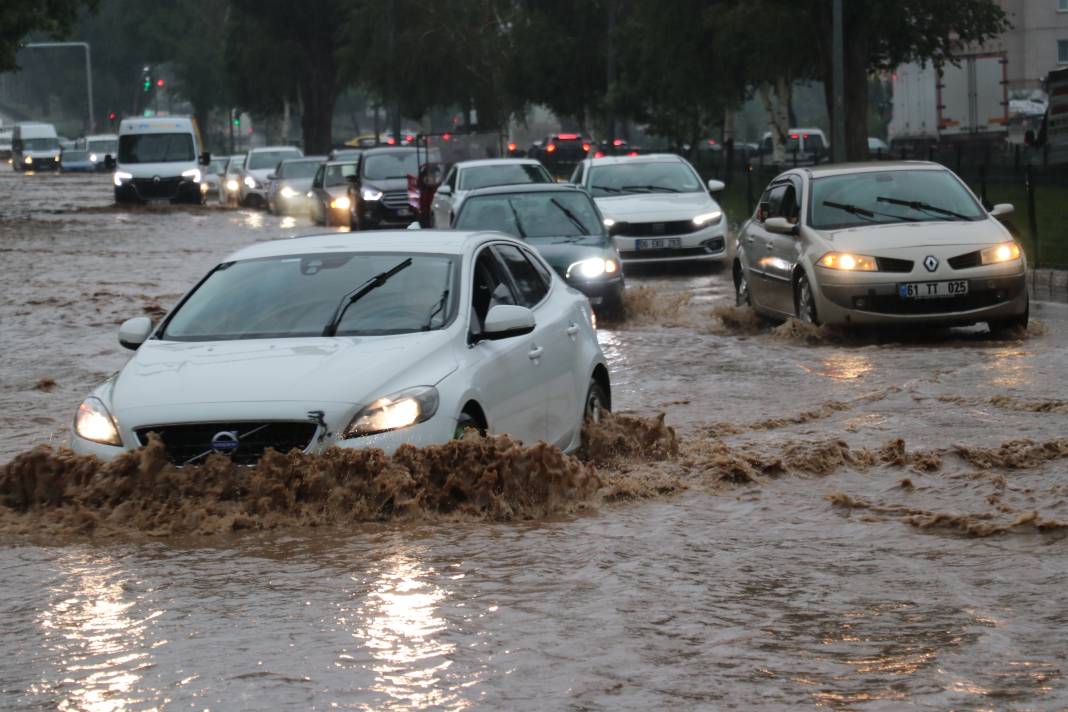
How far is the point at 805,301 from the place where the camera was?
16156 millimetres

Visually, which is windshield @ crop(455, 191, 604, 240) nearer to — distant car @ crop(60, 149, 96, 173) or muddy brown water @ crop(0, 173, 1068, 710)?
muddy brown water @ crop(0, 173, 1068, 710)

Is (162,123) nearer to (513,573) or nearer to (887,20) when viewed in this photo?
(887,20)

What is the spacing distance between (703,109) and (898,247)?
140ft

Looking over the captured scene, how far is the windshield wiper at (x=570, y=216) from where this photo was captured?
756 inches

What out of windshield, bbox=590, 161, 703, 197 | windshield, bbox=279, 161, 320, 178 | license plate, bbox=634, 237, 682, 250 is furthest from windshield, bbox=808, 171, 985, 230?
windshield, bbox=279, 161, 320, 178

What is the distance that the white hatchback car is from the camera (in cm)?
769

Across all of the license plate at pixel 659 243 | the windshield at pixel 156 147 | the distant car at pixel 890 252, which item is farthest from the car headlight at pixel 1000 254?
the windshield at pixel 156 147

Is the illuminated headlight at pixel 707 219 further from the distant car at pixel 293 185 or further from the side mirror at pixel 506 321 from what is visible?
the distant car at pixel 293 185

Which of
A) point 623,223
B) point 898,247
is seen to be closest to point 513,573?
point 898,247

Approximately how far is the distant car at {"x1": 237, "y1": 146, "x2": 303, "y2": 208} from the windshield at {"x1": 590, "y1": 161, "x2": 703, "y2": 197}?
2586cm

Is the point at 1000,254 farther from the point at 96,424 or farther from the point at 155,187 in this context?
the point at 155,187

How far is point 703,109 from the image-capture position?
189 feet

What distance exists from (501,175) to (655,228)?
7.68 feet

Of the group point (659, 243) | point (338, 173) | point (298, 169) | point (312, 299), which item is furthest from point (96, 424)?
point (298, 169)
